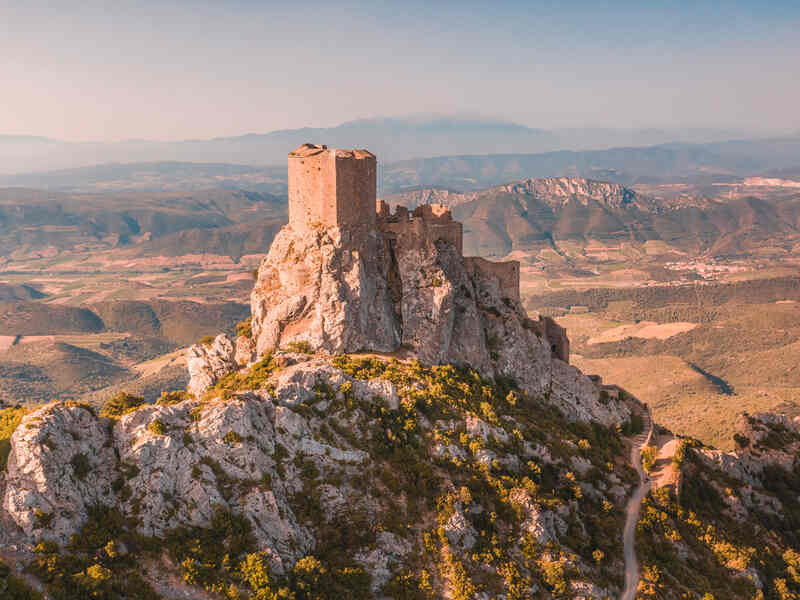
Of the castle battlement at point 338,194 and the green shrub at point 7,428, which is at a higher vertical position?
the castle battlement at point 338,194

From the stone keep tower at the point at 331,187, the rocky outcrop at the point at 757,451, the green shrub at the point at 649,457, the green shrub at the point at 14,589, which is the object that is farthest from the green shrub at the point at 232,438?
the rocky outcrop at the point at 757,451

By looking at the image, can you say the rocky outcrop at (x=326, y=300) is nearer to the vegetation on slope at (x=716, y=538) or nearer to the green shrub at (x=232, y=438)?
the green shrub at (x=232, y=438)

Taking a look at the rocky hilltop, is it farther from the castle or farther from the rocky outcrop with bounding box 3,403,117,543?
the castle

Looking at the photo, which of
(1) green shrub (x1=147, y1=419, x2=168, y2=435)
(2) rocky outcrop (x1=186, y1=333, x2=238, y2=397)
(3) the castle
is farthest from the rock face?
(1) green shrub (x1=147, y1=419, x2=168, y2=435)

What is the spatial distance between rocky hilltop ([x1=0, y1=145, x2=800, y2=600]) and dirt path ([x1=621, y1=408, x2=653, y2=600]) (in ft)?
2.44

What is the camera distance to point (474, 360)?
5862 cm

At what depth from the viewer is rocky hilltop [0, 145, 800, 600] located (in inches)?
1128

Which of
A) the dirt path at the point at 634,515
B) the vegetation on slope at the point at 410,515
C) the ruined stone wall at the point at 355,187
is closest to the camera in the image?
the vegetation on slope at the point at 410,515

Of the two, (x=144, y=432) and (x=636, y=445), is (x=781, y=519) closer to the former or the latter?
(x=636, y=445)

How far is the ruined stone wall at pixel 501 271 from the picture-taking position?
67.2 m

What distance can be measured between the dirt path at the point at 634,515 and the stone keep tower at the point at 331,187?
36227 mm

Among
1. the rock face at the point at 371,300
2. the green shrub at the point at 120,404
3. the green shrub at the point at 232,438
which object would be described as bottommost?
the green shrub at the point at 120,404

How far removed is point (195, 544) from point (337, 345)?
80.9ft

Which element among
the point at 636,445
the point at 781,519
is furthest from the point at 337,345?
the point at 781,519
